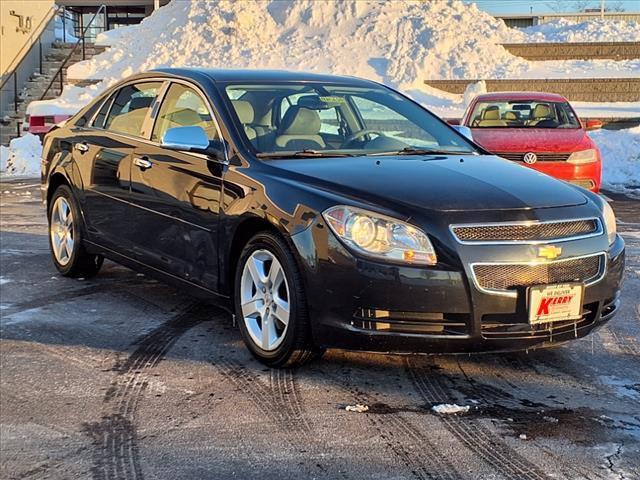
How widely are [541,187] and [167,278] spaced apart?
2.34m

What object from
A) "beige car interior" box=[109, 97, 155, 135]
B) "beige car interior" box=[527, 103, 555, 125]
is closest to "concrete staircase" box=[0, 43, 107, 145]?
"beige car interior" box=[527, 103, 555, 125]

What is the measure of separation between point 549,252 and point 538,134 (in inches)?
257

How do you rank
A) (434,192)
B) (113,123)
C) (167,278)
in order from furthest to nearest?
(113,123) → (167,278) → (434,192)

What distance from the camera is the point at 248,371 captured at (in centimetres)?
422

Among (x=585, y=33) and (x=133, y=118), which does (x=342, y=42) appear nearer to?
(x=585, y=33)

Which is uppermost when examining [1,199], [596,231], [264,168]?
[264,168]

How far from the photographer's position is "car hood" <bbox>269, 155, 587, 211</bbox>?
383 centimetres

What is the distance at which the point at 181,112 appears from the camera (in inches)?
204

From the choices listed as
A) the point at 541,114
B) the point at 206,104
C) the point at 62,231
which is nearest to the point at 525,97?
the point at 541,114

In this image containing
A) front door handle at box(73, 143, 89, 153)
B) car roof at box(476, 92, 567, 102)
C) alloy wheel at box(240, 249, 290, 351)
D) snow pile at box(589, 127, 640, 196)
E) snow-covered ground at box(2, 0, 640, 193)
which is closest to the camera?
alloy wheel at box(240, 249, 290, 351)

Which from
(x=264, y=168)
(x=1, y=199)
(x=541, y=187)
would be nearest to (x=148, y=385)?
(x=264, y=168)

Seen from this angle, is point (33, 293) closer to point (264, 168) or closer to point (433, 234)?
point (264, 168)

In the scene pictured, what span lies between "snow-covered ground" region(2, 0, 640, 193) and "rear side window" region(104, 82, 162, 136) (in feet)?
47.4

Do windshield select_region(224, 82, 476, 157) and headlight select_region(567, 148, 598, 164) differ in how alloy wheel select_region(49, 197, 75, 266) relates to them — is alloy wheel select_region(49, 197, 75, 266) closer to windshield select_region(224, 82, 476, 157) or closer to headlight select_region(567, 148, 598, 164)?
windshield select_region(224, 82, 476, 157)
